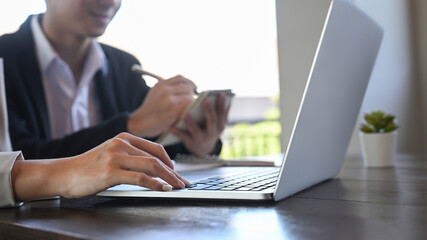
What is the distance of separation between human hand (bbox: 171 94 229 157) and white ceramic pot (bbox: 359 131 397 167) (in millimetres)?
501

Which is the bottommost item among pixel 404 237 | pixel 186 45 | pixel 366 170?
pixel 366 170

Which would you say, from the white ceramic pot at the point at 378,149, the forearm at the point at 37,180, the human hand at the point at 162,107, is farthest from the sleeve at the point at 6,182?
the white ceramic pot at the point at 378,149

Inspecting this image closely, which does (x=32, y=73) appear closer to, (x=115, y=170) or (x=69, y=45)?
(x=69, y=45)

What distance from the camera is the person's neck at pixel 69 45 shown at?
1.97m

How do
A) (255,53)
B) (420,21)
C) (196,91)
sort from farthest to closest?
1. (255,53)
2. (420,21)
3. (196,91)

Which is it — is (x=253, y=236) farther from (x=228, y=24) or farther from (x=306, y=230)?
(x=228, y=24)

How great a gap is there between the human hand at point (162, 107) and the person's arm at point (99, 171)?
636 mm

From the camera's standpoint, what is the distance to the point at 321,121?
73 centimetres

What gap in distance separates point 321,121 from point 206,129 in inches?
35.2

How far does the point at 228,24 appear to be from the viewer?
2270 mm

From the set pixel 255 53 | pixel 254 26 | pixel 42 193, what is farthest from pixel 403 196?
pixel 255 53

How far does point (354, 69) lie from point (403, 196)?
11.2 inches

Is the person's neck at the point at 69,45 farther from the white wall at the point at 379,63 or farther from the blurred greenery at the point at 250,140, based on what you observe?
the blurred greenery at the point at 250,140

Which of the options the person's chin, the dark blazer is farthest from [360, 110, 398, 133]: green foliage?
the person's chin
